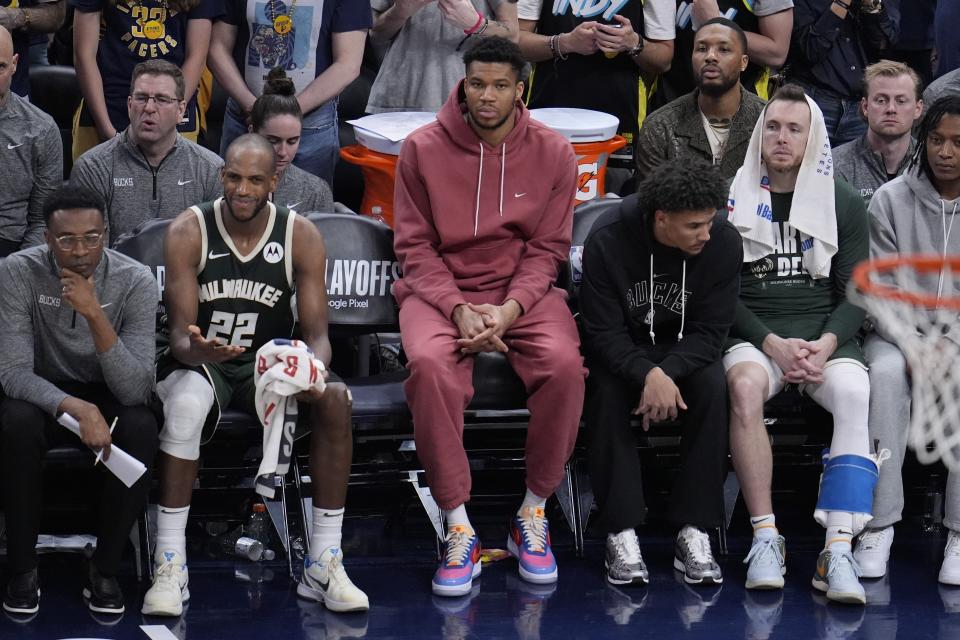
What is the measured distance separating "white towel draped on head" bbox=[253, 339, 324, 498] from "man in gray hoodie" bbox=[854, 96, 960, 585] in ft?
7.05

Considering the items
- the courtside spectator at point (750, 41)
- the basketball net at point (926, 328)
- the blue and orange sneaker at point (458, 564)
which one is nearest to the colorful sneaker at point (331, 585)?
the blue and orange sneaker at point (458, 564)

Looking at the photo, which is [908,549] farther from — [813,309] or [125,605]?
[125,605]

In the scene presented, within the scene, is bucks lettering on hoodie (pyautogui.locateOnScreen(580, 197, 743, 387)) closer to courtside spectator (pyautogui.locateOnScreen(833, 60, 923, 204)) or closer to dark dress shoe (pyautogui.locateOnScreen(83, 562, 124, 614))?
courtside spectator (pyautogui.locateOnScreen(833, 60, 923, 204))

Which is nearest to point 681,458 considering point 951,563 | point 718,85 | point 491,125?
point 951,563

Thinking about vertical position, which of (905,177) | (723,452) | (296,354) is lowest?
(723,452)

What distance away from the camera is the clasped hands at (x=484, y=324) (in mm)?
5047

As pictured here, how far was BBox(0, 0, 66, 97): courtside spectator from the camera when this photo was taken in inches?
249

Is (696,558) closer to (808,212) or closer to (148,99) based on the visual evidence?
(808,212)

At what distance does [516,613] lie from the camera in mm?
4703

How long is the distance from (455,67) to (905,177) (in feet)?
7.38

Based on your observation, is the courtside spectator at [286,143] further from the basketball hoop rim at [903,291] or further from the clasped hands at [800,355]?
the basketball hoop rim at [903,291]

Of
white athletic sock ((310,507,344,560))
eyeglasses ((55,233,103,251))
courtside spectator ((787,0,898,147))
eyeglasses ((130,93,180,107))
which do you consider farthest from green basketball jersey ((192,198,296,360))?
courtside spectator ((787,0,898,147))

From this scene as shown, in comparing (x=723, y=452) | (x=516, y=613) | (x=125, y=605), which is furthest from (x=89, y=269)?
(x=723, y=452)

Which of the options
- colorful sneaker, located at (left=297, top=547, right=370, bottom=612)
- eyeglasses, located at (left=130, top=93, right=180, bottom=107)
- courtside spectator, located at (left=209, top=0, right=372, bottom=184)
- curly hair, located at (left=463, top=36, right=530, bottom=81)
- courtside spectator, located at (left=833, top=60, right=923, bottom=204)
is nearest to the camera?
colorful sneaker, located at (left=297, top=547, right=370, bottom=612)
